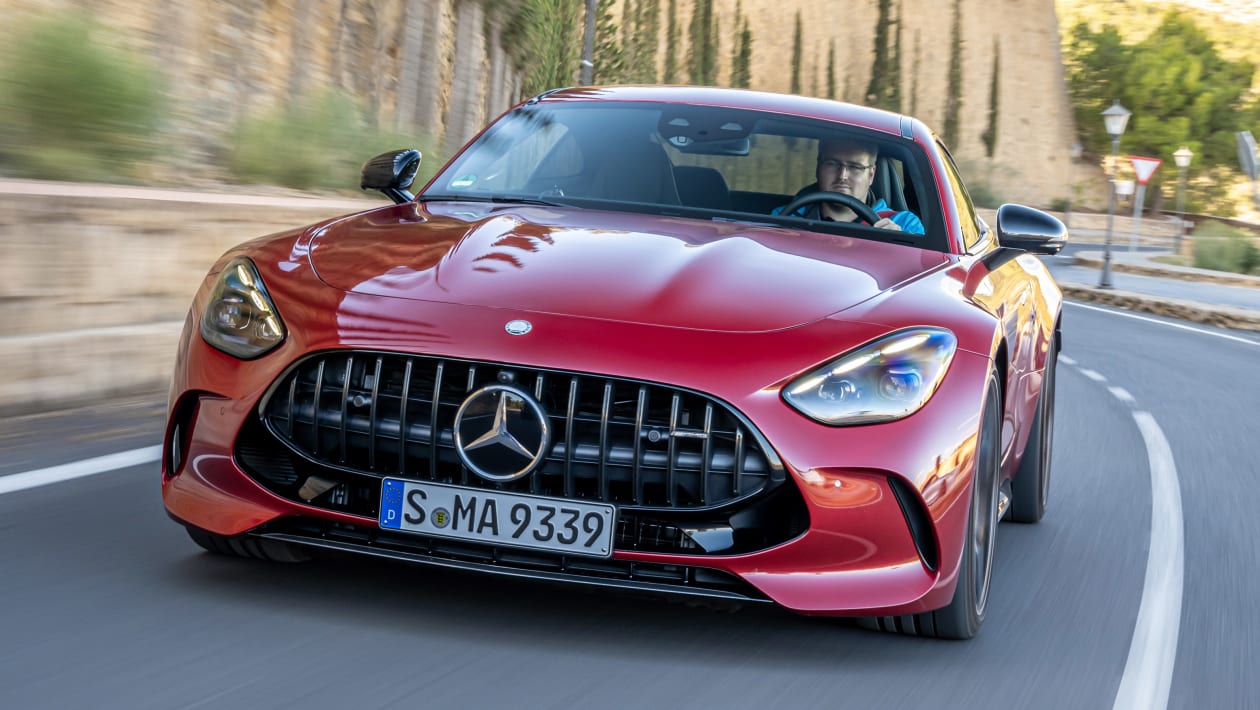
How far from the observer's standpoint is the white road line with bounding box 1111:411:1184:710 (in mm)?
3707

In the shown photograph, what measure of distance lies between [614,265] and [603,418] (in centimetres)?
60

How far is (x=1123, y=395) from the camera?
11.1 metres

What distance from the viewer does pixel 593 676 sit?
336 centimetres

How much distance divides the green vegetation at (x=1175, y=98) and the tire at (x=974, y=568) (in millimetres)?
95263

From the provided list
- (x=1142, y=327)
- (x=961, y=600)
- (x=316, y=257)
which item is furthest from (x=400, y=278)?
(x=1142, y=327)

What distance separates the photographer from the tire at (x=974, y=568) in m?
3.79

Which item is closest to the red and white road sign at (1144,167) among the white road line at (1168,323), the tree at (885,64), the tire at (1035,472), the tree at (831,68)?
the white road line at (1168,323)

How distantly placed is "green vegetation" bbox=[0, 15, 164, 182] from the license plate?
5.42 m

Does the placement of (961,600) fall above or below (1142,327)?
above

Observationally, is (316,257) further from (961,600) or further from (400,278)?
(961,600)

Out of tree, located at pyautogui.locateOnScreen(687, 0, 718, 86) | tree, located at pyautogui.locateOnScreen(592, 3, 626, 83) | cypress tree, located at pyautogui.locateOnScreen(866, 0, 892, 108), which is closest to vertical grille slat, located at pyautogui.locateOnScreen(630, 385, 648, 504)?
tree, located at pyautogui.locateOnScreen(592, 3, 626, 83)

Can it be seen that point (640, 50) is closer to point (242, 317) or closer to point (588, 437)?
point (242, 317)

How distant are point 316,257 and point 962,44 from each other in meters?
87.0

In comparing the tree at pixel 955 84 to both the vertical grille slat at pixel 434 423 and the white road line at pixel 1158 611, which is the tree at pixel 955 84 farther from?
the vertical grille slat at pixel 434 423
